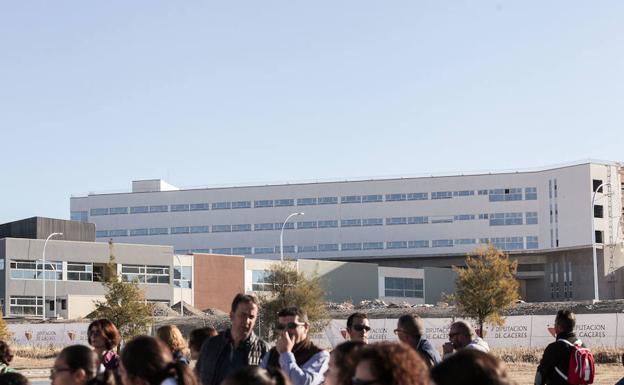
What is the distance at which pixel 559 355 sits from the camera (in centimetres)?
1086

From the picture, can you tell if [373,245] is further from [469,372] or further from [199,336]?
[469,372]

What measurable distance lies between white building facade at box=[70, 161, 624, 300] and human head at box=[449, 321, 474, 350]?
94722 millimetres

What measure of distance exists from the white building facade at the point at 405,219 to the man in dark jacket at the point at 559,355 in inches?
3690

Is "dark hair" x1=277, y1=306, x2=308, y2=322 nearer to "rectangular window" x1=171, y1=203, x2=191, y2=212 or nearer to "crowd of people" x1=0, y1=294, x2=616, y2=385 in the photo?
"crowd of people" x1=0, y1=294, x2=616, y2=385

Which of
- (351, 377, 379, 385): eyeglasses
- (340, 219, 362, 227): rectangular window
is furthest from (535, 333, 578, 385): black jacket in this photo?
(340, 219, 362, 227): rectangular window

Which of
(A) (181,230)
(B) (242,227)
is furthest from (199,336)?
(A) (181,230)

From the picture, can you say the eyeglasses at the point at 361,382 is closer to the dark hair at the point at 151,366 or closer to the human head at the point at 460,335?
the dark hair at the point at 151,366

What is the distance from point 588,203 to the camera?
104 m

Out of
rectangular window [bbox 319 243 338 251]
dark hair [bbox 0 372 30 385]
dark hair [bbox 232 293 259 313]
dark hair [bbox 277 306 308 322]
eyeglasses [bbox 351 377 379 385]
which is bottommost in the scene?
dark hair [bbox 0 372 30 385]

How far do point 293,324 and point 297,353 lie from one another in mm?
236

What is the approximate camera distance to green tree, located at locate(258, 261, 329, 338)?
5662 centimetres

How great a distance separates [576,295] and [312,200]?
1125 inches

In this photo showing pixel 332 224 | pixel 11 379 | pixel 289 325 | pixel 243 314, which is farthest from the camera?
pixel 332 224

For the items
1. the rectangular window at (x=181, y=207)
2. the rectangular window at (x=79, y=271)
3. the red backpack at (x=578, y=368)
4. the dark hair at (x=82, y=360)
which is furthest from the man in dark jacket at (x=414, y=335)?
the rectangular window at (x=181, y=207)
